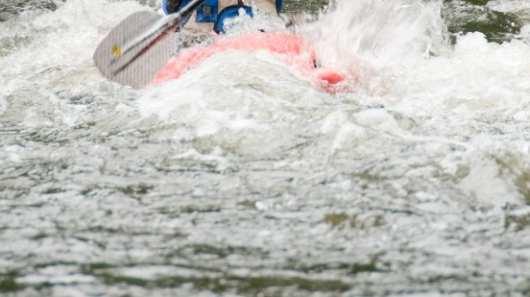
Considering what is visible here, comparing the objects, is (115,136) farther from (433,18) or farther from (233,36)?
(433,18)

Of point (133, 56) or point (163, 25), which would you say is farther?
point (163, 25)

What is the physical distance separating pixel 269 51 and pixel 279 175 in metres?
1.44

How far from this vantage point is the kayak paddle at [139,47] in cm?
431

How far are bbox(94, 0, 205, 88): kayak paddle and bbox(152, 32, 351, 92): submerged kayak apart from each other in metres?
0.10

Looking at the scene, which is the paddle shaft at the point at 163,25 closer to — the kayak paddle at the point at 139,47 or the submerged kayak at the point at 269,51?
the kayak paddle at the point at 139,47

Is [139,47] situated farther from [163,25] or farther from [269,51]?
[269,51]

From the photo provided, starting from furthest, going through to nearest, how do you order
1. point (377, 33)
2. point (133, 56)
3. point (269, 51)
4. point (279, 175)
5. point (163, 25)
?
1. point (377, 33)
2. point (163, 25)
3. point (133, 56)
4. point (269, 51)
5. point (279, 175)

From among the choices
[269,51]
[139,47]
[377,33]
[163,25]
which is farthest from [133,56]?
[377,33]

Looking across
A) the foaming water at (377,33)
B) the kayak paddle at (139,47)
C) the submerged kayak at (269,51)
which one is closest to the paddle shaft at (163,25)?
the kayak paddle at (139,47)

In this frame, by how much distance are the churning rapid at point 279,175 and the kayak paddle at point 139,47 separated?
4.7 inches

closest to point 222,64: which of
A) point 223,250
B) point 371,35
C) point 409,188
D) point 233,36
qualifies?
point 233,36

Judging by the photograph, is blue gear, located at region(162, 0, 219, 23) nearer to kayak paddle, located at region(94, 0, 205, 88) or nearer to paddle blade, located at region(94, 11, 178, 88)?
kayak paddle, located at region(94, 0, 205, 88)

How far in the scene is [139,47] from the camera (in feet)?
14.6

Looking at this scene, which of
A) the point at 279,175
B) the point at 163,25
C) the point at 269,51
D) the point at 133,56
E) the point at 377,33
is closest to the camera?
the point at 279,175
